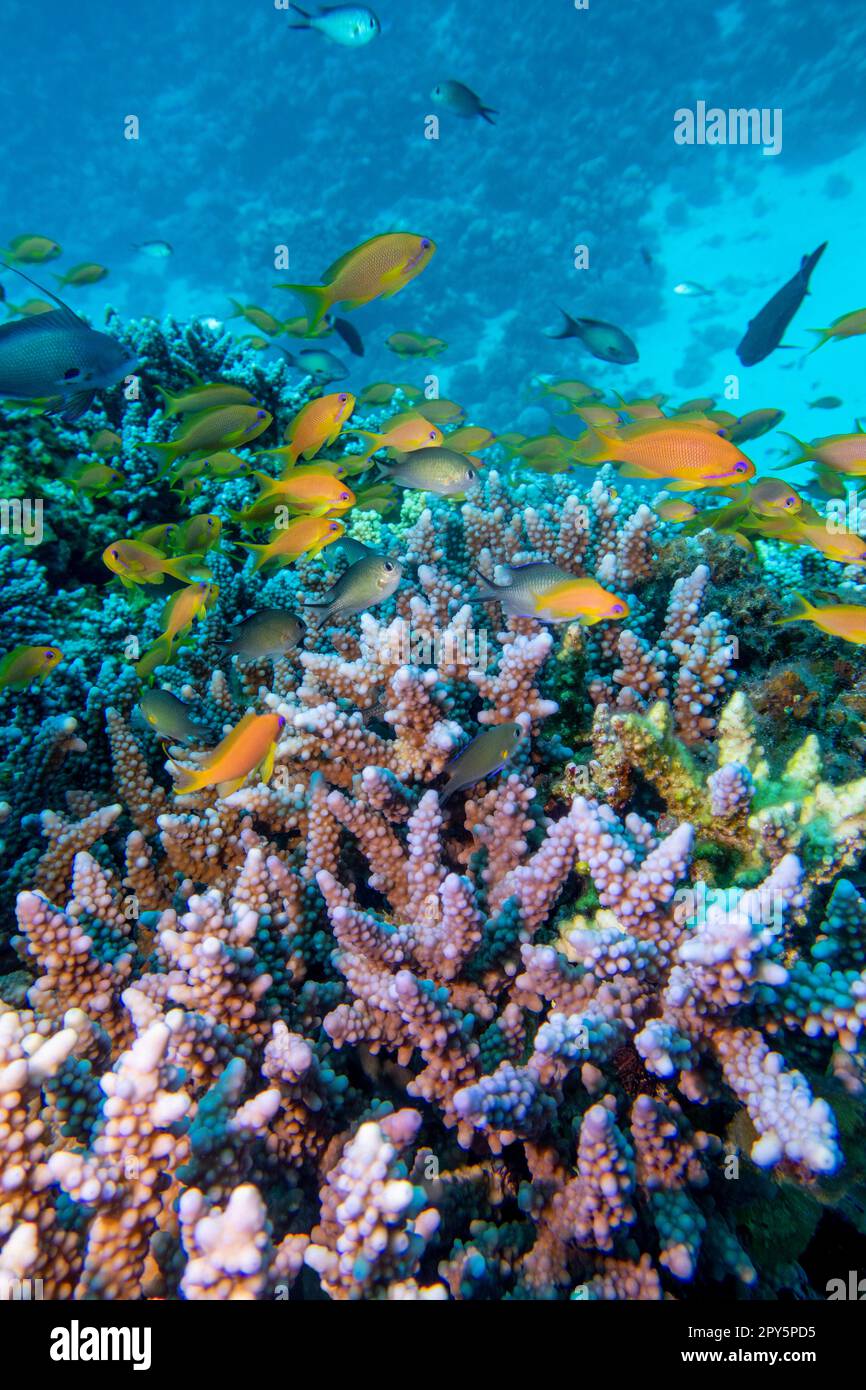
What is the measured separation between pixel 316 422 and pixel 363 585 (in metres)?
1.01

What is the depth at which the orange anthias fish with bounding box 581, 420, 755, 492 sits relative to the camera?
302 cm

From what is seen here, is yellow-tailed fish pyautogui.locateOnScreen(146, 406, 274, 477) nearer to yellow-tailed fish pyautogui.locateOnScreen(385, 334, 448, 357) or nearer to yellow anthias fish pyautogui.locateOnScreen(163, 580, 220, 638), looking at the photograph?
yellow anthias fish pyautogui.locateOnScreen(163, 580, 220, 638)

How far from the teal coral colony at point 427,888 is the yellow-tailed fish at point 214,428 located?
0.02 meters

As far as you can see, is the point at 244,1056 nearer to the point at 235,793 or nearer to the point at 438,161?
the point at 235,793

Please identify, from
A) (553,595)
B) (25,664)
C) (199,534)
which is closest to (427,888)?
(553,595)

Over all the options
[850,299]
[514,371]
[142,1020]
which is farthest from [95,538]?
[850,299]

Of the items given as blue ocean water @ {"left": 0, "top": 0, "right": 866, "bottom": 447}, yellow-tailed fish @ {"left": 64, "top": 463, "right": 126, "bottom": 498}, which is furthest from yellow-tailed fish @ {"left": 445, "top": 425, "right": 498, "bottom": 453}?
blue ocean water @ {"left": 0, "top": 0, "right": 866, "bottom": 447}

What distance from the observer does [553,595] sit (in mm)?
2691

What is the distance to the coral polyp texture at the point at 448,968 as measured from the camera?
1597 millimetres

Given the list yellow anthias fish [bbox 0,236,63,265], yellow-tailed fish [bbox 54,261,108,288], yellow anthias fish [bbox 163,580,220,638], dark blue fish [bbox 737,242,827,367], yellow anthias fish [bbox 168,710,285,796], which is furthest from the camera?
yellow-tailed fish [bbox 54,261,108,288]

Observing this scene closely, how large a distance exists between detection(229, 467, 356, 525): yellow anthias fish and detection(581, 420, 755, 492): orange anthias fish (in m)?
1.40

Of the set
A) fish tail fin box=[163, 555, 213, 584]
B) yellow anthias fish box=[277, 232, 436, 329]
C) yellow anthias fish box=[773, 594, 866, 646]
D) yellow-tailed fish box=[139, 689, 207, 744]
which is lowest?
yellow-tailed fish box=[139, 689, 207, 744]

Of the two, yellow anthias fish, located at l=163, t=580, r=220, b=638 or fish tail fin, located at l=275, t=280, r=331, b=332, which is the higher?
fish tail fin, located at l=275, t=280, r=331, b=332

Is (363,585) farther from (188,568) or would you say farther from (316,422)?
(188,568)
